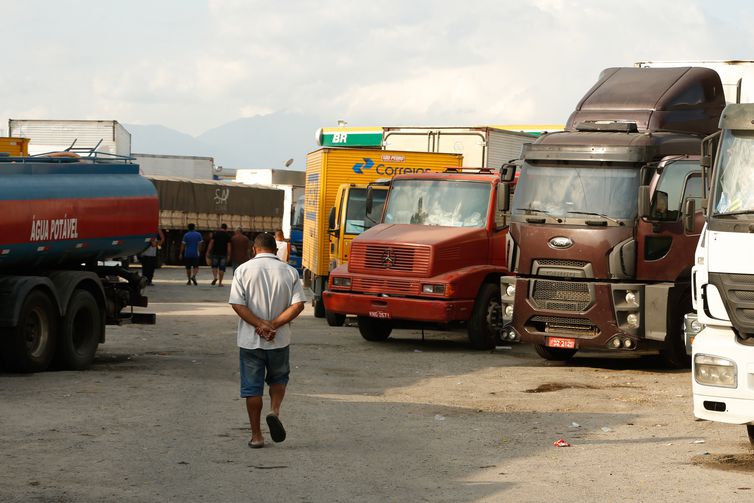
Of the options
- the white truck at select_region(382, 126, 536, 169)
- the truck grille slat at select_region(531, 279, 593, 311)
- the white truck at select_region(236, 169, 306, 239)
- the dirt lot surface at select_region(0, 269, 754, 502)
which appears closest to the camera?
the dirt lot surface at select_region(0, 269, 754, 502)

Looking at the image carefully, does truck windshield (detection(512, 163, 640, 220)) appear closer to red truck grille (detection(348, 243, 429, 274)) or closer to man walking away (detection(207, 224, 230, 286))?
red truck grille (detection(348, 243, 429, 274))

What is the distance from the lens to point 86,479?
364 inches

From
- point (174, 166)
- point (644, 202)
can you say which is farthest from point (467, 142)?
point (174, 166)

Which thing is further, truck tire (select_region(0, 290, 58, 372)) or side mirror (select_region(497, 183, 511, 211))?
side mirror (select_region(497, 183, 511, 211))

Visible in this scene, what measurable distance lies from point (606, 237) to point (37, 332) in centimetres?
748

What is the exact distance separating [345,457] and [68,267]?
28.1 feet

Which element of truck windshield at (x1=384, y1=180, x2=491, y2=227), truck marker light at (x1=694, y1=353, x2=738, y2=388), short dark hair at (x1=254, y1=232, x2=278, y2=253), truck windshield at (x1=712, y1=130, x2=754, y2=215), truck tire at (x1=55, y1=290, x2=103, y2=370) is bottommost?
truck tire at (x1=55, y1=290, x2=103, y2=370)

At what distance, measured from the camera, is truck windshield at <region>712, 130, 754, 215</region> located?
10680 mm

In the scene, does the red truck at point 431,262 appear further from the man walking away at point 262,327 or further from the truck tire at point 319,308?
the man walking away at point 262,327

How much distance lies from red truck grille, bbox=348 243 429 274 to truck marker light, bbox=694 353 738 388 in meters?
9.42

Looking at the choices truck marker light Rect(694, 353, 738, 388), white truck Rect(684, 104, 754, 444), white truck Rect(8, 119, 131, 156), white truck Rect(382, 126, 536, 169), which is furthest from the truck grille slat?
white truck Rect(8, 119, 131, 156)

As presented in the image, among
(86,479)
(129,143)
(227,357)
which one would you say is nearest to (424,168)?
(227,357)

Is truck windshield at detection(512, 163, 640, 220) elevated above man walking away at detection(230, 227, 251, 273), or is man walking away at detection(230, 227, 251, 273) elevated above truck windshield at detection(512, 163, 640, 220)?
truck windshield at detection(512, 163, 640, 220)

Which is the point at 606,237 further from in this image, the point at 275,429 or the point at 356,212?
the point at 356,212
